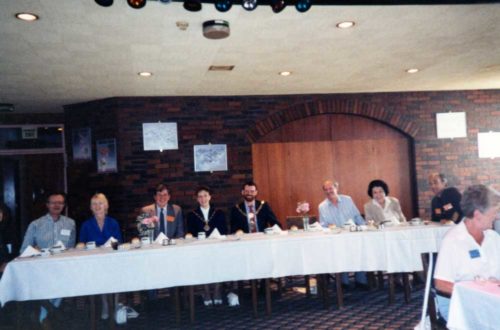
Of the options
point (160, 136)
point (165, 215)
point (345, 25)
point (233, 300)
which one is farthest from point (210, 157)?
point (345, 25)

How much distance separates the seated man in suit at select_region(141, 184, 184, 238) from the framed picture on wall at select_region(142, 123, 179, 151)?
4.76ft

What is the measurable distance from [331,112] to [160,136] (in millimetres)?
2852

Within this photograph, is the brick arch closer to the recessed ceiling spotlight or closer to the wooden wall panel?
the wooden wall panel

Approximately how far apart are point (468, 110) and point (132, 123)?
5.80 meters

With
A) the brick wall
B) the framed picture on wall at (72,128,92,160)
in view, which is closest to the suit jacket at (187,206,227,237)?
the brick wall

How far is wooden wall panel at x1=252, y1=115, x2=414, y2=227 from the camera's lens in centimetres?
754

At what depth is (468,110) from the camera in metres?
8.05

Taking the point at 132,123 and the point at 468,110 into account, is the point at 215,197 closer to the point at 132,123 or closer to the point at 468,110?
the point at 132,123

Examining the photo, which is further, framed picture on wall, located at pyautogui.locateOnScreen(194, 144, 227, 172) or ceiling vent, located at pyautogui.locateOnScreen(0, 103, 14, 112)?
framed picture on wall, located at pyautogui.locateOnScreen(194, 144, 227, 172)

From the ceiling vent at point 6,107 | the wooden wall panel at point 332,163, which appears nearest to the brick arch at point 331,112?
the wooden wall panel at point 332,163

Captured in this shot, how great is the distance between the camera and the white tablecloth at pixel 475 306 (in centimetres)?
217

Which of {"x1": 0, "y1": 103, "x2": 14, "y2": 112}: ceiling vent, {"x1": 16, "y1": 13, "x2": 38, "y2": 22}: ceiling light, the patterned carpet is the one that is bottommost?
the patterned carpet

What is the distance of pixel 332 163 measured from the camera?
776 centimetres

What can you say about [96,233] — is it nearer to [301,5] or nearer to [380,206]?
[301,5]
